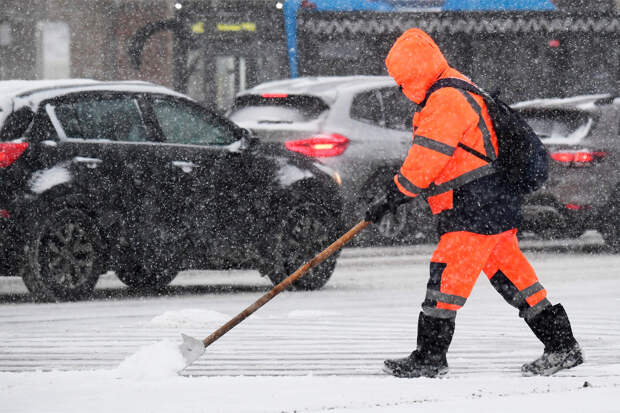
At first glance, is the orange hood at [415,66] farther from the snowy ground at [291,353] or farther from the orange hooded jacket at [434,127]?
the snowy ground at [291,353]

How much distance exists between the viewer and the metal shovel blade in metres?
7.02

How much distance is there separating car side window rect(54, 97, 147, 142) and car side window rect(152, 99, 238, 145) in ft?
0.75

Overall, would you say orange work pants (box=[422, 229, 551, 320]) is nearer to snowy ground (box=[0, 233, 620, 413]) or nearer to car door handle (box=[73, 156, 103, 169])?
snowy ground (box=[0, 233, 620, 413])

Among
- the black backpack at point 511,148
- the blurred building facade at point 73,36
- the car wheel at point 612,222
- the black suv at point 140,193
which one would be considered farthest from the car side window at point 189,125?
the blurred building facade at point 73,36

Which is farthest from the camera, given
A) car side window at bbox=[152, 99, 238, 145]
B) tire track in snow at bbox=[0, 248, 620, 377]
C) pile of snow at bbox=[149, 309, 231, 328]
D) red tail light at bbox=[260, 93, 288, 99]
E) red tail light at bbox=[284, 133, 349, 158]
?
red tail light at bbox=[260, 93, 288, 99]

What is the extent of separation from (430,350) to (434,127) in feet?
3.32

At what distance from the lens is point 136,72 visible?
3541 cm

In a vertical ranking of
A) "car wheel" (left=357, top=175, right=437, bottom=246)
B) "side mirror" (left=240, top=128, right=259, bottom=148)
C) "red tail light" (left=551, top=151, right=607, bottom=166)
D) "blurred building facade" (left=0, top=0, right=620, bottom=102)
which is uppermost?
"side mirror" (left=240, top=128, right=259, bottom=148)

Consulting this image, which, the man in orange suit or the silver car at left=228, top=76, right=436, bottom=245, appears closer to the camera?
the man in orange suit

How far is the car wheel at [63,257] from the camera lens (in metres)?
10.7

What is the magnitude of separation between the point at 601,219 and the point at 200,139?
5695mm

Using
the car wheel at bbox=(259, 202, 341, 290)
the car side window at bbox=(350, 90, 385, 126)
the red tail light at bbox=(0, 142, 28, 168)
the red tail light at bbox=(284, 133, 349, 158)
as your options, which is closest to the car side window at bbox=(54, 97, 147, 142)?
the red tail light at bbox=(0, 142, 28, 168)

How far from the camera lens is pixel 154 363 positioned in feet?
22.8

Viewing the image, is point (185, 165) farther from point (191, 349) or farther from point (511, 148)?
point (511, 148)
